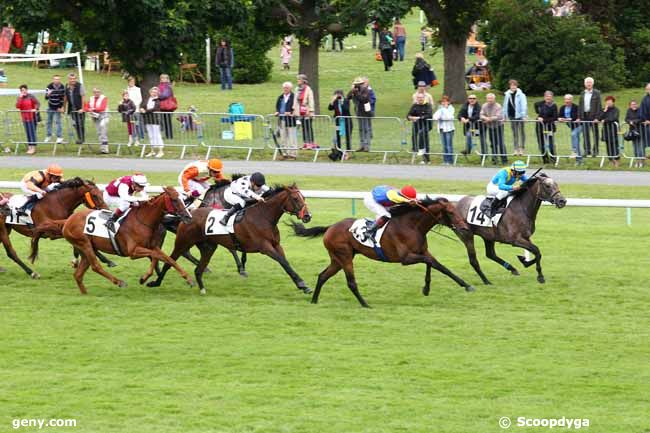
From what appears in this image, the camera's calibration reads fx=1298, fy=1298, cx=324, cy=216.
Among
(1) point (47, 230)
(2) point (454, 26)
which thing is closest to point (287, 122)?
(2) point (454, 26)

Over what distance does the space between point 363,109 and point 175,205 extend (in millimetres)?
11135

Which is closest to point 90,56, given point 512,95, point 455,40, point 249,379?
point 455,40

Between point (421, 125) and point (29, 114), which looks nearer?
point (421, 125)

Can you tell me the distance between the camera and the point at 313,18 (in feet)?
103

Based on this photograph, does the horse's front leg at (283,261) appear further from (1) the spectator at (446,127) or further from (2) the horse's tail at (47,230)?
(1) the spectator at (446,127)

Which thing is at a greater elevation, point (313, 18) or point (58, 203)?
point (313, 18)

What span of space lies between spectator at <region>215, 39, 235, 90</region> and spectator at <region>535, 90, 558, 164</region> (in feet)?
48.4

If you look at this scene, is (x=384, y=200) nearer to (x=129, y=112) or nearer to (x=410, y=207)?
(x=410, y=207)

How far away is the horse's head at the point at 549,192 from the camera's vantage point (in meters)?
15.6

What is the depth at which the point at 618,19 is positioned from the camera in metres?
36.0

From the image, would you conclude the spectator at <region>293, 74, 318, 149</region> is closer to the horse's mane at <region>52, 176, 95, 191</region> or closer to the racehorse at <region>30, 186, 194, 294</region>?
the horse's mane at <region>52, 176, 95, 191</region>

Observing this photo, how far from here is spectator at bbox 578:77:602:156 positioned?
23.9 metres

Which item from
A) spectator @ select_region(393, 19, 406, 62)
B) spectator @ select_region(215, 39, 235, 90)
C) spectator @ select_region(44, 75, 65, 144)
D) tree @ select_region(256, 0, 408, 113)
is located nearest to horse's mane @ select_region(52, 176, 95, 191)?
spectator @ select_region(44, 75, 65, 144)

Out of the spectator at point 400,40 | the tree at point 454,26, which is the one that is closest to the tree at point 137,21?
the tree at point 454,26
